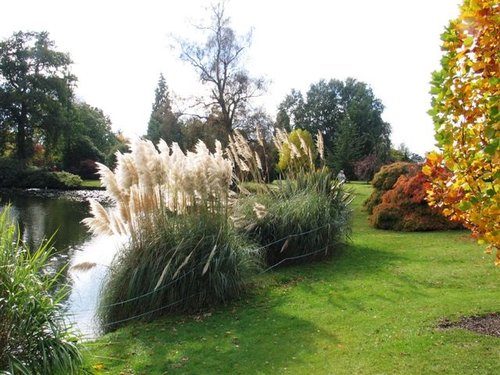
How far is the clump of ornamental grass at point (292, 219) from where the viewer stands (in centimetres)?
748

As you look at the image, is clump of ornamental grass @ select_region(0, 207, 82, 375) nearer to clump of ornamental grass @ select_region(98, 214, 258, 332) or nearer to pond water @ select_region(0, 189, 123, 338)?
pond water @ select_region(0, 189, 123, 338)

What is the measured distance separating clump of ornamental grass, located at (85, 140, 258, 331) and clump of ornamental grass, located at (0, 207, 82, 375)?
1808 millimetres

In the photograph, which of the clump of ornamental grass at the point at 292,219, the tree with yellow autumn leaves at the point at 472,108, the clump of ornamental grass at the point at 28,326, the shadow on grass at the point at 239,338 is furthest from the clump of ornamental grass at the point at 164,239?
the tree with yellow autumn leaves at the point at 472,108

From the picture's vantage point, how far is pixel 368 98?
→ 4609cm

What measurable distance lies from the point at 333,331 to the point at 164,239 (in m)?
2.24

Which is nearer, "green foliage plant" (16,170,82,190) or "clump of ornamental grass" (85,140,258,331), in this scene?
"clump of ornamental grass" (85,140,258,331)

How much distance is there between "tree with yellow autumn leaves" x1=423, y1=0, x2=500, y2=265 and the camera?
5.95 feet

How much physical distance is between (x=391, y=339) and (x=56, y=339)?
8.96 ft

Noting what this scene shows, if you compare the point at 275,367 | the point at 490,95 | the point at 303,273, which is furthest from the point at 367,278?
the point at 490,95

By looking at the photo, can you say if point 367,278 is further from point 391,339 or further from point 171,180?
point 171,180

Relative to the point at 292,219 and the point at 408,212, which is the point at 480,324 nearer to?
the point at 292,219

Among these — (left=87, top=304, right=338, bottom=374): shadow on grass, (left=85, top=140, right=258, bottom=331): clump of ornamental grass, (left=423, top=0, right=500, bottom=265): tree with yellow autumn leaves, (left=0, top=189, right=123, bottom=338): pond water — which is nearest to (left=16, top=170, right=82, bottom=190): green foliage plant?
(left=0, top=189, right=123, bottom=338): pond water

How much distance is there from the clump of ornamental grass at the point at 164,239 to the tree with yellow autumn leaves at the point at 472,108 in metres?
3.43

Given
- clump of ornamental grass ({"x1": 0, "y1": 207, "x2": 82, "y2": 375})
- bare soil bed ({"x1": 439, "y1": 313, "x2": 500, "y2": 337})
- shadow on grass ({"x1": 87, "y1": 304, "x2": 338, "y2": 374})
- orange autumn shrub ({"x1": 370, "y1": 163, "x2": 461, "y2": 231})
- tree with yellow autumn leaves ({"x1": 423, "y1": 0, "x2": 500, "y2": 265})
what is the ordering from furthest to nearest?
orange autumn shrub ({"x1": 370, "y1": 163, "x2": 461, "y2": 231}), bare soil bed ({"x1": 439, "y1": 313, "x2": 500, "y2": 337}), shadow on grass ({"x1": 87, "y1": 304, "x2": 338, "y2": 374}), clump of ornamental grass ({"x1": 0, "y1": 207, "x2": 82, "y2": 375}), tree with yellow autumn leaves ({"x1": 423, "y1": 0, "x2": 500, "y2": 265})
